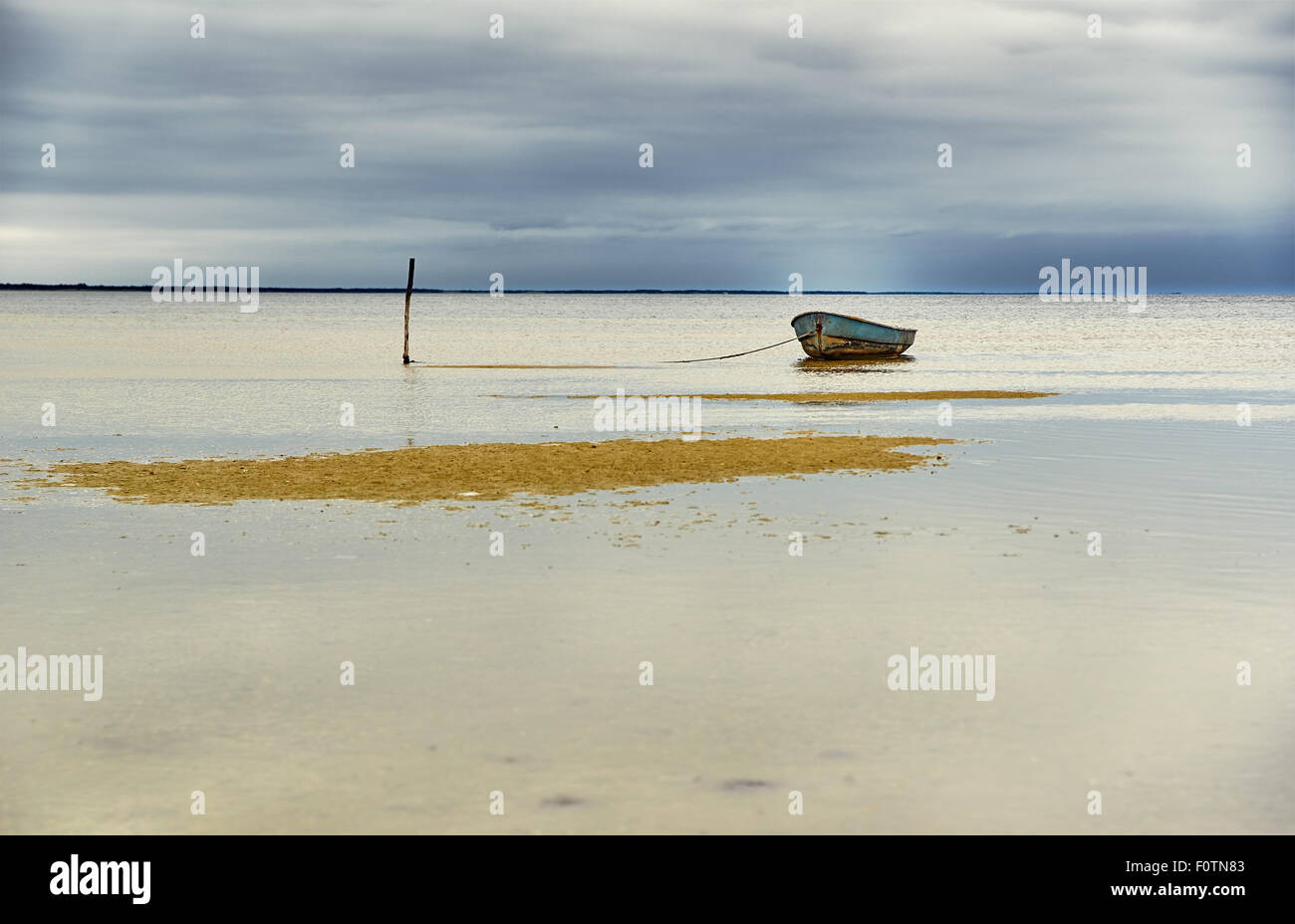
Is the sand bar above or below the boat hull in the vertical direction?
below

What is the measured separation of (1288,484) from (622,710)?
1570 cm

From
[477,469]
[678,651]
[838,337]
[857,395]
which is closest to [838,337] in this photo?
[838,337]

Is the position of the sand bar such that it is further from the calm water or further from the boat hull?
the boat hull

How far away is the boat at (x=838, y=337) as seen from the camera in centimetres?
6456

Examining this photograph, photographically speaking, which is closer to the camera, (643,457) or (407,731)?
(407,731)

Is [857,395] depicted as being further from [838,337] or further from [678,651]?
[678,651]

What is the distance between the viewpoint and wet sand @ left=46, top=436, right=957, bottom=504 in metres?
20.1

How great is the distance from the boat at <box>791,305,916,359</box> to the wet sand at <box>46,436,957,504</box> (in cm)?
3764

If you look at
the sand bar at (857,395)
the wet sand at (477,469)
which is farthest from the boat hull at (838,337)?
the wet sand at (477,469)

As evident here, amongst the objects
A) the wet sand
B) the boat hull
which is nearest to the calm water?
the wet sand

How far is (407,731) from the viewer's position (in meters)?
9.12

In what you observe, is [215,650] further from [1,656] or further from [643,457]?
[643,457]

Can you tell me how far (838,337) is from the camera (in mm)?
64688
